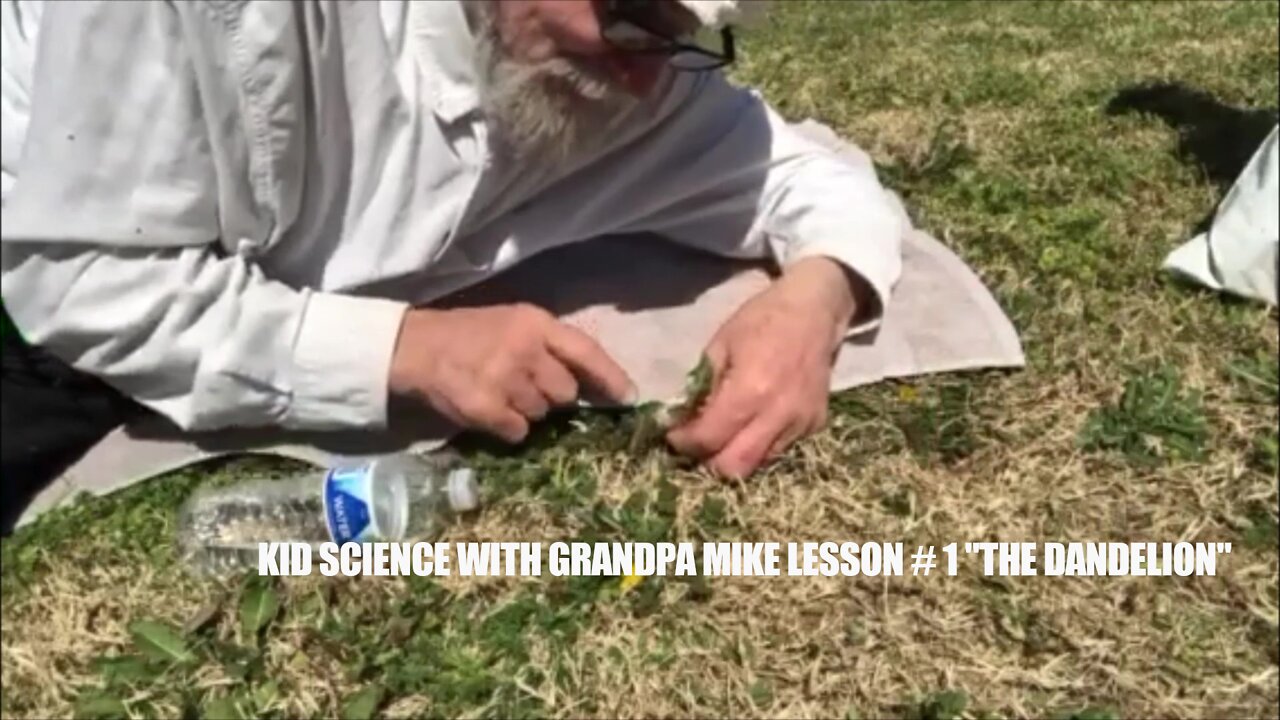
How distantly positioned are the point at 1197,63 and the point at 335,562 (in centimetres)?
286

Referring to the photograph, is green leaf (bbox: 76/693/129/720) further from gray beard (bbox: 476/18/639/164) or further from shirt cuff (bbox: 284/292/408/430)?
gray beard (bbox: 476/18/639/164)

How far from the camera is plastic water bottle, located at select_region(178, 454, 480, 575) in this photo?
2.20m

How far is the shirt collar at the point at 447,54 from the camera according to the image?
2.21 metres

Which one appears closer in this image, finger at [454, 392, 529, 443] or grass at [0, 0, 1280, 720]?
grass at [0, 0, 1280, 720]

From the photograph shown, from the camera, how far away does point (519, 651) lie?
2014mm

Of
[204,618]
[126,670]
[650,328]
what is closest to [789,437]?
[650,328]

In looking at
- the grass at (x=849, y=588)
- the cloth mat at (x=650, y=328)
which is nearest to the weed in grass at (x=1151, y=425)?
the grass at (x=849, y=588)

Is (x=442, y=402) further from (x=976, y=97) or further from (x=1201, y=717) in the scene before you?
(x=976, y=97)

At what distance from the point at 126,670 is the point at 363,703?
1.08 feet

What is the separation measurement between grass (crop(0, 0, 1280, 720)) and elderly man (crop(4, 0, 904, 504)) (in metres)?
0.12

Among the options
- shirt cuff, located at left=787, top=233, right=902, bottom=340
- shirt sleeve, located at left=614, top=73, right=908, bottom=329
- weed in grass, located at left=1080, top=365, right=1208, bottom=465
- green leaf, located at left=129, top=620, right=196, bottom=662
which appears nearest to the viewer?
green leaf, located at left=129, top=620, right=196, bottom=662

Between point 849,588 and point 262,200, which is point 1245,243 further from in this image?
point 262,200

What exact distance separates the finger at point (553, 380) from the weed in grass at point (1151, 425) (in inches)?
29.7

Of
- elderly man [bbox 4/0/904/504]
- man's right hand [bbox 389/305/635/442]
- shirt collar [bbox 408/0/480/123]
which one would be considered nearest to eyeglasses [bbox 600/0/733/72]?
elderly man [bbox 4/0/904/504]
